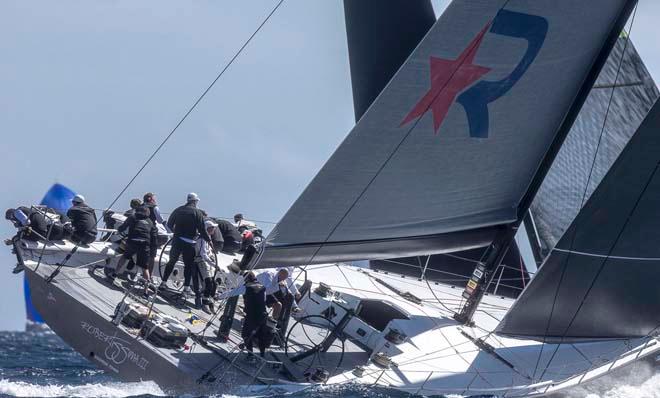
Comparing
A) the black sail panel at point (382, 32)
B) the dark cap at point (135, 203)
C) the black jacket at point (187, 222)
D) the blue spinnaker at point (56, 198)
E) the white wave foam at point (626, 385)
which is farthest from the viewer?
the blue spinnaker at point (56, 198)

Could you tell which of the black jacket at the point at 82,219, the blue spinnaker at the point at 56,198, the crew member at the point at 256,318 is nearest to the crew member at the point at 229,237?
the black jacket at the point at 82,219

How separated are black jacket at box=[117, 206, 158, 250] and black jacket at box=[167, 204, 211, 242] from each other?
0.21 metres

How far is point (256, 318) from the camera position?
1186cm

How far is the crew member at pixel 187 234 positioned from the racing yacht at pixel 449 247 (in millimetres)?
299

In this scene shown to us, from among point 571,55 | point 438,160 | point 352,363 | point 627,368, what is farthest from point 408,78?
point 627,368

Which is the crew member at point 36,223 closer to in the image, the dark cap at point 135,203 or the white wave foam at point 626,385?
the dark cap at point 135,203

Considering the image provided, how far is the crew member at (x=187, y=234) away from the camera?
43.0 ft

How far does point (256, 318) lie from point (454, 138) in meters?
2.68

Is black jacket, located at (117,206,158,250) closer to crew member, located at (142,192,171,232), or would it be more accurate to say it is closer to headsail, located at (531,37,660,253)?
crew member, located at (142,192,171,232)

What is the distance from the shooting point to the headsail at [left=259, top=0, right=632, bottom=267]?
11.7 metres

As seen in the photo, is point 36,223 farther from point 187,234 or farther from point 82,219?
point 187,234

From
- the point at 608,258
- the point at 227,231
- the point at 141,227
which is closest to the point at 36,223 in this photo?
the point at 141,227

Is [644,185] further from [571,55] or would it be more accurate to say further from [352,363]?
[352,363]

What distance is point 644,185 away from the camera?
12.3 metres
